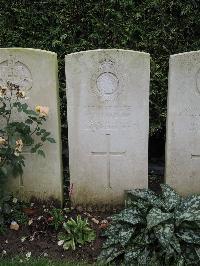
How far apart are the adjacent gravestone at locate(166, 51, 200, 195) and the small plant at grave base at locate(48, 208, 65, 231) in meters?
1.10

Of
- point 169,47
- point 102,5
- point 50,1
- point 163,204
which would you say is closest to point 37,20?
point 50,1

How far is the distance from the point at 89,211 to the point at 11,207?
0.76 meters

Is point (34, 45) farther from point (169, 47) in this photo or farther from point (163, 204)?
point (163, 204)

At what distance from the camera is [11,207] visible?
4.62 meters

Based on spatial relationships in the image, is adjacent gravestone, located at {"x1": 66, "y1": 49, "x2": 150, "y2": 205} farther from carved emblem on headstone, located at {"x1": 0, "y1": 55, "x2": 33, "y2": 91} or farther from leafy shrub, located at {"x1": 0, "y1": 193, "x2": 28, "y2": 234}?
leafy shrub, located at {"x1": 0, "y1": 193, "x2": 28, "y2": 234}


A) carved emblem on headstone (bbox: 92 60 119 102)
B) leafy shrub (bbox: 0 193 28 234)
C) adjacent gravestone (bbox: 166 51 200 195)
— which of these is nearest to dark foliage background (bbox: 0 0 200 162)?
adjacent gravestone (bbox: 166 51 200 195)

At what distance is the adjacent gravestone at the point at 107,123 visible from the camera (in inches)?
170

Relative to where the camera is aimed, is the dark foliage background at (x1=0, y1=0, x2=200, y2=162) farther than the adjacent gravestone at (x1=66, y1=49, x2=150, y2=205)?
Yes

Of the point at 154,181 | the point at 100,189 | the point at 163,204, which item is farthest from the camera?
the point at 154,181

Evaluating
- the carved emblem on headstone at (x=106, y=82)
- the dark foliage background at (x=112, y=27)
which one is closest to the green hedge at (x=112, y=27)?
the dark foliage background at (x=112, y=27)

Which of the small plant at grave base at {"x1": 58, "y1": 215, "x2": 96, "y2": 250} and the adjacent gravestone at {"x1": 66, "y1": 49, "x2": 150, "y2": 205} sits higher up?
the adjacent gravestone at {"x1": 66, "y1": 49, "x2": 150, "y2": 205}

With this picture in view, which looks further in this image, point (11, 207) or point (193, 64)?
point (11, 207)

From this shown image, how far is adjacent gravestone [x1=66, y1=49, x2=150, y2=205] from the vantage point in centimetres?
433

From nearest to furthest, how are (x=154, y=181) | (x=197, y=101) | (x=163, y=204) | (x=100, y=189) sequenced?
(x=163, y=204)
(x=197, y=101)
(x=100, y=189)
(x=154, y=181)
